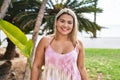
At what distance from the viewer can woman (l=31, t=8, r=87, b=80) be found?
95.1 inches

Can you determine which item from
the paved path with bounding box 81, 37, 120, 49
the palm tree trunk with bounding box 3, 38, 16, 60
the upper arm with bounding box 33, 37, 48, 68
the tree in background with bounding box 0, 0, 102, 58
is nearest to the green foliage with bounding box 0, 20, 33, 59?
the upper arm with bounding box 33, 37, 48, 68

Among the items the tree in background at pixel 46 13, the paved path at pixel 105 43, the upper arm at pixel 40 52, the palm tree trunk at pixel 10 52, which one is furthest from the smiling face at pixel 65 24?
the paved path at pixel 105 43

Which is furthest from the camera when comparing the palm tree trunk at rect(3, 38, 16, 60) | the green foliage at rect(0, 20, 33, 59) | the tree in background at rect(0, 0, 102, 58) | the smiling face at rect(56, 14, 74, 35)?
the palm tree trunk at rect(3, 38, 16, 60)

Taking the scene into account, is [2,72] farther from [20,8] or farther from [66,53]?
[66,53]

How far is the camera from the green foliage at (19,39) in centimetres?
236

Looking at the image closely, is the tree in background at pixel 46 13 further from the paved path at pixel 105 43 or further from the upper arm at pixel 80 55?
the paved path at pixel 105 43

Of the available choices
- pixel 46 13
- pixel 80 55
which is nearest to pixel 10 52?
pixel 46 13

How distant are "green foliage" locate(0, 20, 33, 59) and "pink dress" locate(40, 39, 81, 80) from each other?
15 cm

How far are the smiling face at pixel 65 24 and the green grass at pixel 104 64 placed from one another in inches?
251

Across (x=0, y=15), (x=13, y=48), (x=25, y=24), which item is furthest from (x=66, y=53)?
(x=13, y=48)

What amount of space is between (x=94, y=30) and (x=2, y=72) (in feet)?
7.26

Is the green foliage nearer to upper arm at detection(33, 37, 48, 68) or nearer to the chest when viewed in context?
upper arm at detection(33, 37, 48, 68)

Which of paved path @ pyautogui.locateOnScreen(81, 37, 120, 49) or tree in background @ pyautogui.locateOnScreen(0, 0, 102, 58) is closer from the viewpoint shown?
tree in background @ pyautogui.locateOnScreen(0, 0, 102, 58)

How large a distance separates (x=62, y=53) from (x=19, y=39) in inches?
13.0
